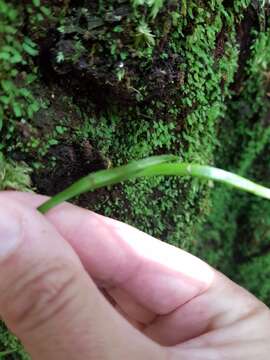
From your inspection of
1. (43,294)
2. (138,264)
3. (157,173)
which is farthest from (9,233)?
(138,264)

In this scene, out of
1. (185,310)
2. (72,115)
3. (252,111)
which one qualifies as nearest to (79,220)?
(72,115)

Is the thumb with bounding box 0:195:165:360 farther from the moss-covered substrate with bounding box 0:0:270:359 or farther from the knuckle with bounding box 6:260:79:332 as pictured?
the moss-covered substrate with bounding box 0:0:270:359

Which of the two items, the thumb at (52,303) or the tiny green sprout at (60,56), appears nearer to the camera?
the thumb at (52,303)

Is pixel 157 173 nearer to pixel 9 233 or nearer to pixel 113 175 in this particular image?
pixel 113 175

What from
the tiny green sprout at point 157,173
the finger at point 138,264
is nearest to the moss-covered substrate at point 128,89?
the finger at point 138,264

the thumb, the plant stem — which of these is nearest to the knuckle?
the thumb

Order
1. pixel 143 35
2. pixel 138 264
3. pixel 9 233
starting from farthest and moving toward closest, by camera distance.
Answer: pixel 138 264, pixel 143 35, pixel 9 233

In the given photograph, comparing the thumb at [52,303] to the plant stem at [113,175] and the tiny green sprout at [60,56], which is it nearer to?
the plant stem at [113,175]
